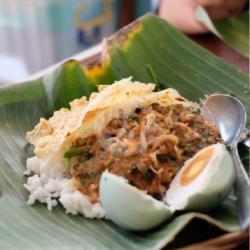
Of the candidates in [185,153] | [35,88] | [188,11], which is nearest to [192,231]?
[185,153]

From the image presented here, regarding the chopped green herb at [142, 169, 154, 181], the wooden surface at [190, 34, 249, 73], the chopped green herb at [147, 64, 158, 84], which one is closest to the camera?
the chopped green herb at [142, 169, 154, 181]

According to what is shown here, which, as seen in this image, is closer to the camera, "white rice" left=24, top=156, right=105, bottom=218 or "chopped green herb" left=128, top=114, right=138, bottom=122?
"white rice" left=24, top=156, right=105, bottom=218

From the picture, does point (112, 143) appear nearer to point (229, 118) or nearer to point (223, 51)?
point (229, 118)

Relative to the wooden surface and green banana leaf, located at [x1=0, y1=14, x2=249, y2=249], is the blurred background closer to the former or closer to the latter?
the wooden surface

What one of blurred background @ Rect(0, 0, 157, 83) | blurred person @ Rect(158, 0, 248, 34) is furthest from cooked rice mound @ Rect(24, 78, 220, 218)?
blurred background @ Rect(0, 0, 157, 83)

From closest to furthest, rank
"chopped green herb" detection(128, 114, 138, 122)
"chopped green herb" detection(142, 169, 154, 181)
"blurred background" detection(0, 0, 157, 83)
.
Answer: "chopped green herb" detection(142, 169, 154, 181), "chopped green herb" detection(128, 114, 138, 122), "blurred background" detection(0, 0, 157, 83)

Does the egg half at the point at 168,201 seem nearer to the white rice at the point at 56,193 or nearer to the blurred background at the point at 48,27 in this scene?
the white rice at the point at 56,193

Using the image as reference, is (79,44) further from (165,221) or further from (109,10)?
(165,221)
